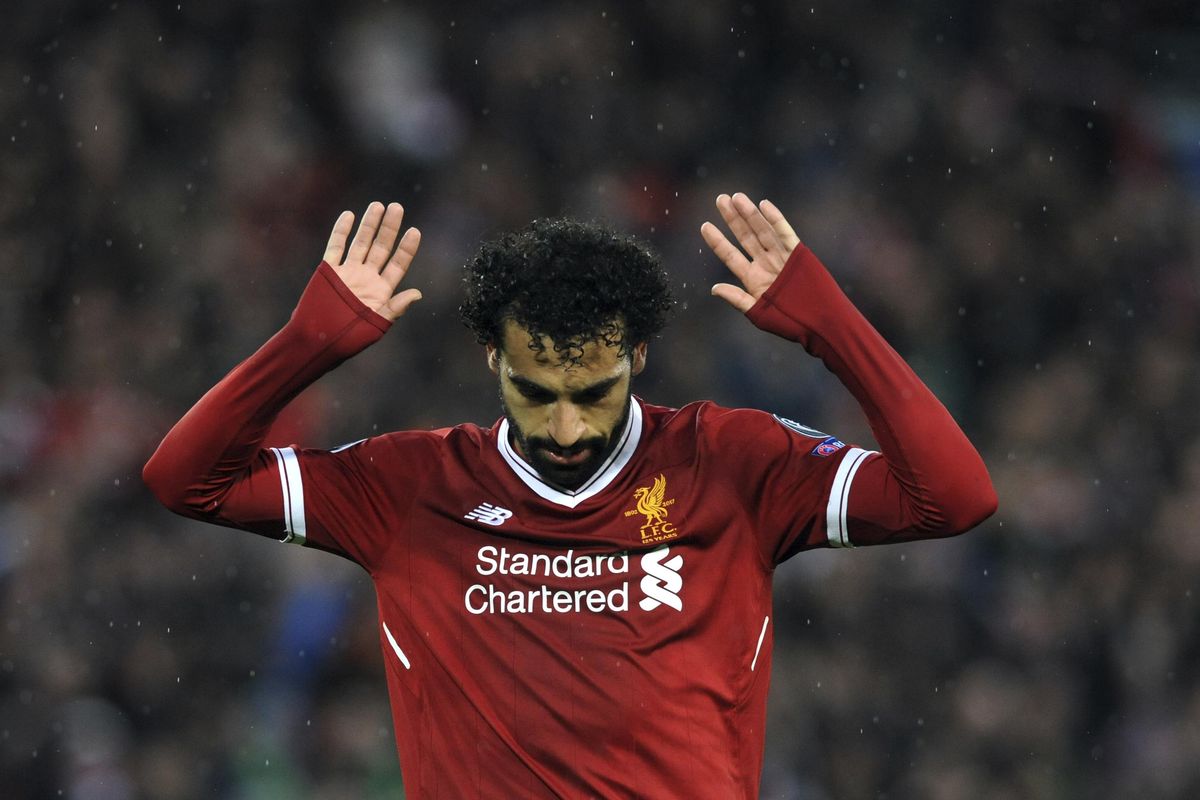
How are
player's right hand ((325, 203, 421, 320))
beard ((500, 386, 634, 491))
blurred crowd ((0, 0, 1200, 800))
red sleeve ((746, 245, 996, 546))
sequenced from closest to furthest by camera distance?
1. red sleeve ((746, 245, 996, 546))
2. beard ((500, 386, 634, 491))
3. player's right hand ((325, 203, 421, 320))
4. blurred crowd ((0, 0, 1200, 800))

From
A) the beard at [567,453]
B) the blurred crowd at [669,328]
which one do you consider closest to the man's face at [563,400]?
the beard at [567,453]

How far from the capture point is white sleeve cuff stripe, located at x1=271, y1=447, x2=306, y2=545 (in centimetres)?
331

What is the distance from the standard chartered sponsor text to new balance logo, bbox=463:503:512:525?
0.05 meters

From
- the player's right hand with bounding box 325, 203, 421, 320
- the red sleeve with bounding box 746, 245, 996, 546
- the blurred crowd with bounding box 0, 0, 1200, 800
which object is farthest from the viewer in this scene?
the blurred crowd with bounding box 0, 0, 1200, 800

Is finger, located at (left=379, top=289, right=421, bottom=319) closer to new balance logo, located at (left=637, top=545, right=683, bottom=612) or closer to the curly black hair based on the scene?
the curly black hair

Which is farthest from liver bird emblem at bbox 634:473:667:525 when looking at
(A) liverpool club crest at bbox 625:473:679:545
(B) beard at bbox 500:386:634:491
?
(B) beard at bbox 500:386:634:491

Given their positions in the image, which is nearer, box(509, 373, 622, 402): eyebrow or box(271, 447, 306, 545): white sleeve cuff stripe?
box(509, 373, 622, 402): eyebrow

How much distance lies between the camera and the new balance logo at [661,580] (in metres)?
3.21

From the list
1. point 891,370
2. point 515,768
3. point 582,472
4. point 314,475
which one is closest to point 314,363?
point 314,475

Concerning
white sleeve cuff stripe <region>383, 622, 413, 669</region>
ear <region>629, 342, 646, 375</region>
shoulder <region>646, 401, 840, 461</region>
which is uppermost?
ear <region>629, 342, 646, 375</region>

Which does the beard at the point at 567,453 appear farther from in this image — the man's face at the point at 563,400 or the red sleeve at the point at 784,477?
the red sleeve at the point at 784,477

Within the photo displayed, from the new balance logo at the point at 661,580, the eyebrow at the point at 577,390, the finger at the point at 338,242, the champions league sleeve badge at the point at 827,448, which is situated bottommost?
the new balance logo at the point at 661,580

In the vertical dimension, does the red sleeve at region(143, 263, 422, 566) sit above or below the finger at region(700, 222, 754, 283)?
below

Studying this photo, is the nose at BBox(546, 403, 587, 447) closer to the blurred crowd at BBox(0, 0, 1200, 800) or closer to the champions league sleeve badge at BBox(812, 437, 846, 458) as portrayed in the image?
the champions league sleeve badge at BBox(812, 437, 846, 458)
